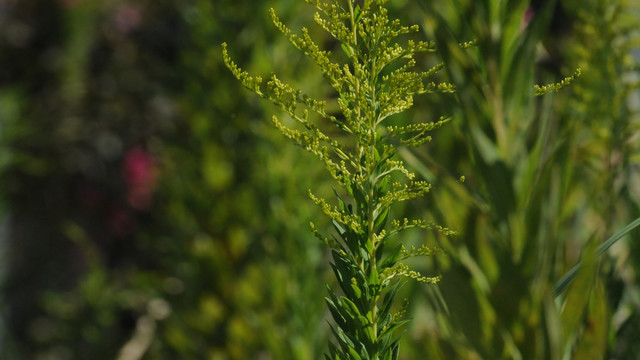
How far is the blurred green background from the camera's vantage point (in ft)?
0.66

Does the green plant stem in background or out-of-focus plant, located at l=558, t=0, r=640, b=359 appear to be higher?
out-of-focus plant, located at l=558, t=0, r=640, b=359

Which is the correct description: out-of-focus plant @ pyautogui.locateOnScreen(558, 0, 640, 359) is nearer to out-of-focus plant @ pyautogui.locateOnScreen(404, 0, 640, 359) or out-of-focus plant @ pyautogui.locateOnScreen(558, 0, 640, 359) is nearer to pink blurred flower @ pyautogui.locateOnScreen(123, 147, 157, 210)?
out-of-focus plant @ pyautogui.locateOnScreen(404, 0, 640, 359)

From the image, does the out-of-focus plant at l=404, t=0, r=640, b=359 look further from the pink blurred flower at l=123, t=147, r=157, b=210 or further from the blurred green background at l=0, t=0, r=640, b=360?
the pink blurred flower at l=123, t=147, r=157, b=210

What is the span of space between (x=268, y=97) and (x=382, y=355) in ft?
0.22

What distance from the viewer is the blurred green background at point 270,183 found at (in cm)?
20

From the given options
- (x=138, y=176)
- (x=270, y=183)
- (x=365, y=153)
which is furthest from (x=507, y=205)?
(x=138, y=176)

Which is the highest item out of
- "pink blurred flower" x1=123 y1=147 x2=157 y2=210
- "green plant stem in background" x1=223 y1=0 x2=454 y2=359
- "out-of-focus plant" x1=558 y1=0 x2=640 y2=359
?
"pink blurred flower" x1=123 y1=147 x2=157 y2=210

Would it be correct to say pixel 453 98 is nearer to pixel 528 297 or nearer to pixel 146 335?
pixel 528 297

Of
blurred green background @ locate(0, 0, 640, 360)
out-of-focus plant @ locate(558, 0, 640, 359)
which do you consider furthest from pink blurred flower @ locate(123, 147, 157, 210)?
out-of-focus plant @ locate(558, 0, 640, 359)

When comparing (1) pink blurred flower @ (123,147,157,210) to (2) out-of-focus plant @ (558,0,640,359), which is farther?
(1) pink blurred flower @ (123,147,157,210)

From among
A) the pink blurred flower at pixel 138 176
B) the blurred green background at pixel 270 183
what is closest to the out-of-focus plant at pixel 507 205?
the blurred green background at pixel 270 183

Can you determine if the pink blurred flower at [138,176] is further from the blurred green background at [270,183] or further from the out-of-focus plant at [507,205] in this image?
the out-of-focus plant at [507,205]

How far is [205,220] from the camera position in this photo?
626 mm

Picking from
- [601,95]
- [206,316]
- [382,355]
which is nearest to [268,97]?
[382,355]
